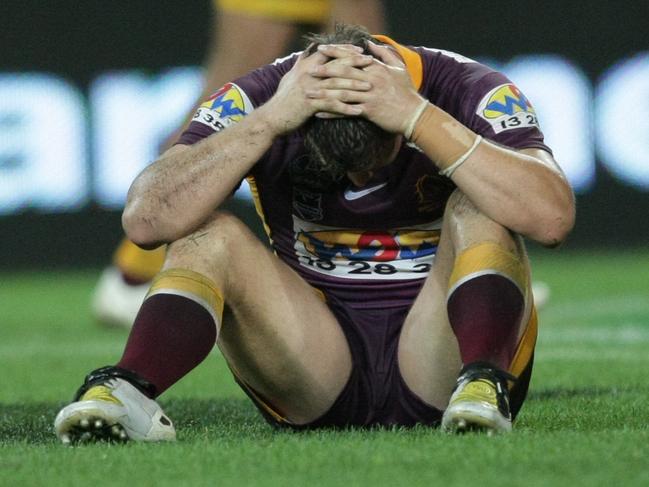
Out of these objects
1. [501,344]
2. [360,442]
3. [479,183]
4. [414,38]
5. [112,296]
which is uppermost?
[479,183]

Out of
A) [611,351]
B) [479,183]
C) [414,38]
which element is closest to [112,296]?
[611,351]

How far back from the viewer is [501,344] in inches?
113

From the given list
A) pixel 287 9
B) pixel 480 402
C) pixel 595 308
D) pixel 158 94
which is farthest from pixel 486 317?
pixel 158 94

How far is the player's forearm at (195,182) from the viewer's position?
304 centimetres

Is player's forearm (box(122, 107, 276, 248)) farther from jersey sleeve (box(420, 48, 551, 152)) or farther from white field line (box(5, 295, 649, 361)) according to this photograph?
white field line (box(5, 295, 649, 361))

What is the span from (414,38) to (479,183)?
6.01m

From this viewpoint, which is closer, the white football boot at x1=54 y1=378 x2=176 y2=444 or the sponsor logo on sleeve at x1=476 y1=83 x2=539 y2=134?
the white football boot at x1=54 y1=378 x2=176 y2=444

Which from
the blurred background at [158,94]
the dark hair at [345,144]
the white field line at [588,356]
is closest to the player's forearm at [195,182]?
the dark hair at [345,144]

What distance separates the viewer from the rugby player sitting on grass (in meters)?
2.88

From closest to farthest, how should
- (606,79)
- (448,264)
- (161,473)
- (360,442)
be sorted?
(161,473)
(360,442)
(448,264)
(606,79)

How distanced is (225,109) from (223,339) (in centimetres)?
51

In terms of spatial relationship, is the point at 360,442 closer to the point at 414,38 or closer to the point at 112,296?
the point at 112,296

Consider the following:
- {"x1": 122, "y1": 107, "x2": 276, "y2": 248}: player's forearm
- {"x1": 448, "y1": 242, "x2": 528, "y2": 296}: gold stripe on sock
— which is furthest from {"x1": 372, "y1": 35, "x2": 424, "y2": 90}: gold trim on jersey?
{"x1": 448, "y1": 242, "x2": 528, "y2": 296}: gold stripe on sock

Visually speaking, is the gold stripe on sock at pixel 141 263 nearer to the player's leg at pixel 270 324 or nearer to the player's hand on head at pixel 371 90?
the player's leg at pixel 270 324
